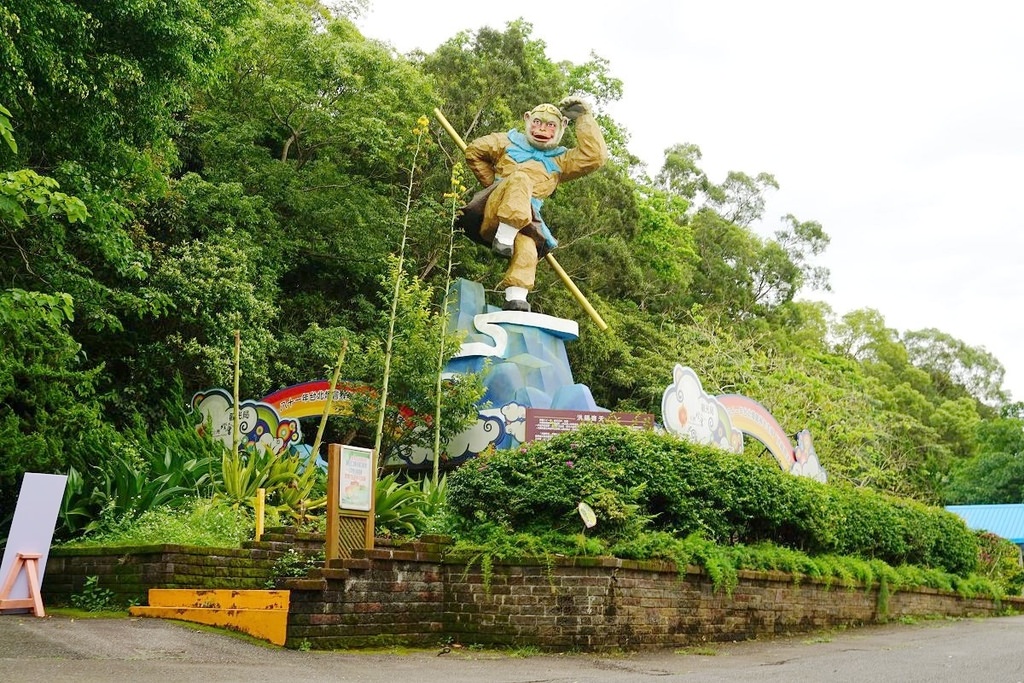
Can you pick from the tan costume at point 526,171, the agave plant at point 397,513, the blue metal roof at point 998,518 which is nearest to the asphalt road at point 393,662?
the agave plant at point 397,513

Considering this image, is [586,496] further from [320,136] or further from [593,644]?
[320,136]

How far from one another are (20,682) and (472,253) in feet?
70.3

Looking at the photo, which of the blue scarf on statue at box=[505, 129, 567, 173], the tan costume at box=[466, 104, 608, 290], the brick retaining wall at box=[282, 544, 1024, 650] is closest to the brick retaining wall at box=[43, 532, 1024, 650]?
the brick retaining wall at box=[282, 544, 1024, 650]

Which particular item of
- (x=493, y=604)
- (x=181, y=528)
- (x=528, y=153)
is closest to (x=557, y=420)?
(x=528, y=153)

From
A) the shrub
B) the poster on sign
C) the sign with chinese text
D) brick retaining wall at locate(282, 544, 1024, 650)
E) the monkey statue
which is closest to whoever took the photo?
brick retaining wall at locate(282, 544, 1024, 650)

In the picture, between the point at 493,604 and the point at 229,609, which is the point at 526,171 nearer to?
the point at 493,604

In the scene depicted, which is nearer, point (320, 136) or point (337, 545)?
point (337, 545)

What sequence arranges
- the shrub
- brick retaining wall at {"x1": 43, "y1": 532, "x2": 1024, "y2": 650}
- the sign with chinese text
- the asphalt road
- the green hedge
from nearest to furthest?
the asphalt road < brick retaining wall at {"x1": 43, "y1": 532, "x2": 1024, "y2": 650} < the green hedge < the shrub < the sign with chinese text

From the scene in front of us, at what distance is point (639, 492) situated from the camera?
418 inches

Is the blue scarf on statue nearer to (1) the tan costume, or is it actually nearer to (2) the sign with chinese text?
(1) the tan costume

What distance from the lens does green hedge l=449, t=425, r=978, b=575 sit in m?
10.4

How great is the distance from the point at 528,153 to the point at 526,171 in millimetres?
460

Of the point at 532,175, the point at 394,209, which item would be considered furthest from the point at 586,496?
the point at 394,209

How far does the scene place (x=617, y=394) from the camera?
31266 millimetres
